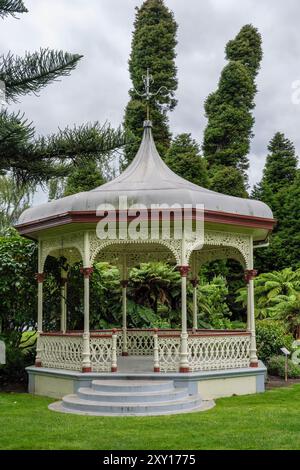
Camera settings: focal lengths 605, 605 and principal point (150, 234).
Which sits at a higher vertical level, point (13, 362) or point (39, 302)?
point (39, 302)

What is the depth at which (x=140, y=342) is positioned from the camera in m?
13.9

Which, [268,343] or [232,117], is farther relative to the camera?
[232,117]

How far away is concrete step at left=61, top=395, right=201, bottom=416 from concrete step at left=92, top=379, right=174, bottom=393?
14.6 inches

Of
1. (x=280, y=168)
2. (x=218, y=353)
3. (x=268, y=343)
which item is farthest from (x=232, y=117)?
(x=218, y=353)

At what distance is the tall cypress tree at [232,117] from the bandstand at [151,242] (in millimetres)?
14321

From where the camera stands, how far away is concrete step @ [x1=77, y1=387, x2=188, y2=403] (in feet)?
29.9

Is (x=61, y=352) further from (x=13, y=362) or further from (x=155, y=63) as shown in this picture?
(x=155, y=63)

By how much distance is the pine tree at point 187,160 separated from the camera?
22942 mm

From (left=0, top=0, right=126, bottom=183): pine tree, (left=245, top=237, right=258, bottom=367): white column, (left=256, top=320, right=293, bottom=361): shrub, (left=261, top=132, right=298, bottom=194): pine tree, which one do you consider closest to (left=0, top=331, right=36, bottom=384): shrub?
(left=245, top=237, right=258, bottom=367): white column

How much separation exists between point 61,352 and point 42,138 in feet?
22.1

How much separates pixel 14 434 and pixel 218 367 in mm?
4386

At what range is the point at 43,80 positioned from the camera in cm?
536
